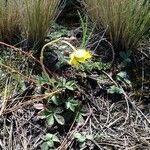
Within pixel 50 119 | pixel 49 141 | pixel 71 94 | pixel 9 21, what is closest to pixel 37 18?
pixel 9 21

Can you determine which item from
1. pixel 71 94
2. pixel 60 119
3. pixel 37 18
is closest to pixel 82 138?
pixel 60 119

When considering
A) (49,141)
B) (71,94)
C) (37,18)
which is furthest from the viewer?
(37,18)

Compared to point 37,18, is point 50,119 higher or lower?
lower

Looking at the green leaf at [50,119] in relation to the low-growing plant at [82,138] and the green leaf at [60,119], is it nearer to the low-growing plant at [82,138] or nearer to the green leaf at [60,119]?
the green leaf at [60,119]

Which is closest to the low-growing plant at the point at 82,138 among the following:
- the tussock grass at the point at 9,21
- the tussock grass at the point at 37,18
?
the tussock grass at the point at 37,18

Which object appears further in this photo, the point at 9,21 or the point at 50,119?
the point at 9,21

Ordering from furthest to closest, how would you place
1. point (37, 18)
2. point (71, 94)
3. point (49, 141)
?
point (37, 18)
point (71, 94)
point (49, 141)

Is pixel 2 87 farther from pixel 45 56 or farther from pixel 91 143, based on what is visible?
pixel 91 143

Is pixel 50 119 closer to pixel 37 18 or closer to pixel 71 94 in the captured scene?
pixel 71 94
